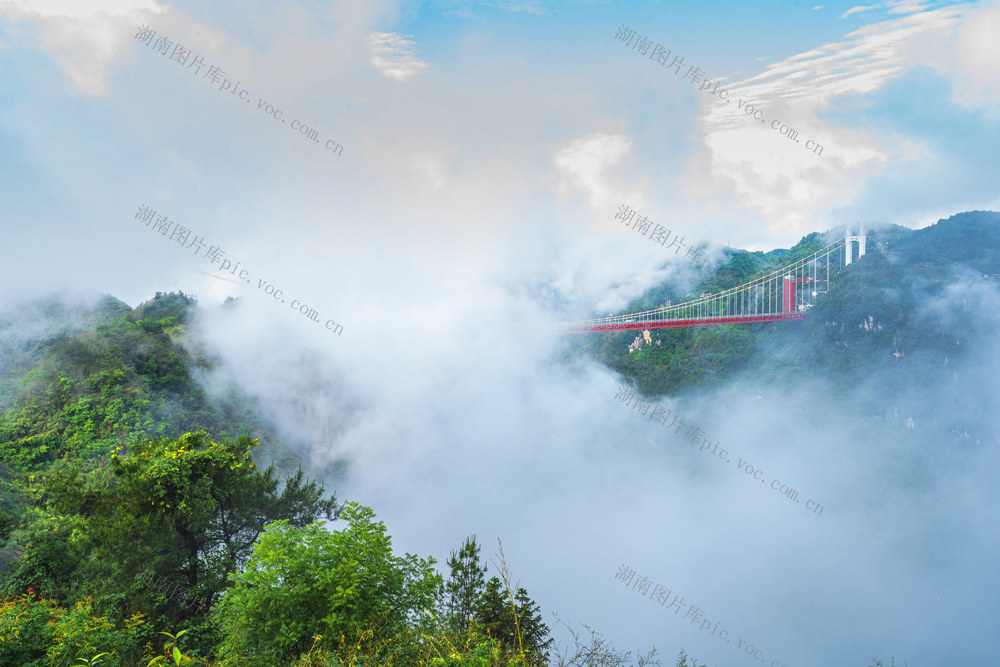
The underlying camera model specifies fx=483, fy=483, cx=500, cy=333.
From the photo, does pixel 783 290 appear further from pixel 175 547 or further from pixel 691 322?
pixel 175 547

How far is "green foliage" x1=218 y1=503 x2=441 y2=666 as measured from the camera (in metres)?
6.44

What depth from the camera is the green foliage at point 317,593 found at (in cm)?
644

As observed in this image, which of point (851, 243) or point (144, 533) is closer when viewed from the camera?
point (144, 533)

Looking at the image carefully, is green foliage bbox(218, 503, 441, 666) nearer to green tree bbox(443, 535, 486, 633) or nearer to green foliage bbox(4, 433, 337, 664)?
green foliage bbox(4, 433, 337, 664)

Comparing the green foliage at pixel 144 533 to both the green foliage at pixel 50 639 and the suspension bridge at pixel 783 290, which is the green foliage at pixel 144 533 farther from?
the suspension bridge at pixel 783 290

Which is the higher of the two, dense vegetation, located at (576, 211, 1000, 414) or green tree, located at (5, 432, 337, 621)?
dense vegetation, located at (576, 211, 1000, 414)

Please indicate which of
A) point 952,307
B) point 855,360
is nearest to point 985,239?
point 952,307

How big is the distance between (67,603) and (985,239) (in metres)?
94.4

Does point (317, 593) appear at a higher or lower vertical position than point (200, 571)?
higher

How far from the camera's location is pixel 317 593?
6.88m

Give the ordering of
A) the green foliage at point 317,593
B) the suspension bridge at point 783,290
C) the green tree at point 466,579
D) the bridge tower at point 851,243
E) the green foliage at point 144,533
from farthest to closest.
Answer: the bridge tower at point 851,243, the suspension bridge at point 783,290, the green tree at point 466,579, the green foliage at point 144,533, the green foliage at point 317,593

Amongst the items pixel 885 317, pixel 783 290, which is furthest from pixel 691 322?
pixel 885 317

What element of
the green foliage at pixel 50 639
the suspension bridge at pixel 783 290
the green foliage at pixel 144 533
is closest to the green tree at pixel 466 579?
the green foliage at pixel 144 533

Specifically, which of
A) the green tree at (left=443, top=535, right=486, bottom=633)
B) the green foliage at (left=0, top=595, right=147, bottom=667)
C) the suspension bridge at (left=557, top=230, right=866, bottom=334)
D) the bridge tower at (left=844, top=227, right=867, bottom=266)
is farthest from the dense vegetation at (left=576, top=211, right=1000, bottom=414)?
the green foliage at (left=0, top=595, right=147, bottom=667)
